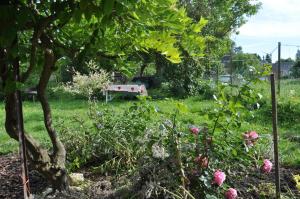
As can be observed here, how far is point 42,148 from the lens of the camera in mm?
3768

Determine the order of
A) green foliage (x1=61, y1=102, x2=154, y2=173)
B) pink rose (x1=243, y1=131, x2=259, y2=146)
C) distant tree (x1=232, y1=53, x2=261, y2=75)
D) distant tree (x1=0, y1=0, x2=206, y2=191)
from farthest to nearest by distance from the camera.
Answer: distant tree (x1=232, y1=53, x2=261, y2=75) → green foliage (x1=61, y1=102, x2=154, y2=173) → pink rose (x1=243, y1=131, x2=259, y2=146) → distant tree (x1=0, y1=0, x2=206, y2=191)

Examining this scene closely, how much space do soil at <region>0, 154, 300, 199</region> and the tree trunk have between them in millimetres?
199

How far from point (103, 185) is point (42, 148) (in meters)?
0.91

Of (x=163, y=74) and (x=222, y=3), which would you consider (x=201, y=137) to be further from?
(x=222, y=3)

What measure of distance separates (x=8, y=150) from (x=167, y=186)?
4.11m

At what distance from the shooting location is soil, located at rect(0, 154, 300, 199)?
3994 mm

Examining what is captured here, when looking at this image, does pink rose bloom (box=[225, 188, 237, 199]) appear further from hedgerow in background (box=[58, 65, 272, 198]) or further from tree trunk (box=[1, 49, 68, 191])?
tree trunk (box=[1, 49, 68, 191])

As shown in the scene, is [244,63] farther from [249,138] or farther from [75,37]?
[75,37]

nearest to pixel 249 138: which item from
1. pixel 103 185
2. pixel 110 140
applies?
pixel 103 185

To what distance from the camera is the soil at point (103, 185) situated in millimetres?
3994

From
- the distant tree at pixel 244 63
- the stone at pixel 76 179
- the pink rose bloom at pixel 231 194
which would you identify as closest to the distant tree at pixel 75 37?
the stone at pixel 76 179

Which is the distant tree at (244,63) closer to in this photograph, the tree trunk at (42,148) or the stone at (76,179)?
the stone at (76,179)

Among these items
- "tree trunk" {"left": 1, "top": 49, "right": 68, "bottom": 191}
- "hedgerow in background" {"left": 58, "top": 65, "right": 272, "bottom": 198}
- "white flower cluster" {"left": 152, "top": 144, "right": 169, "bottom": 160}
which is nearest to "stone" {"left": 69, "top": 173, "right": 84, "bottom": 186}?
"tree trunk" {"left": 1, "top": 49, "right": 68, "bottom": 191}

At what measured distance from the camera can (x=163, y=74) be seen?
18359 mm
